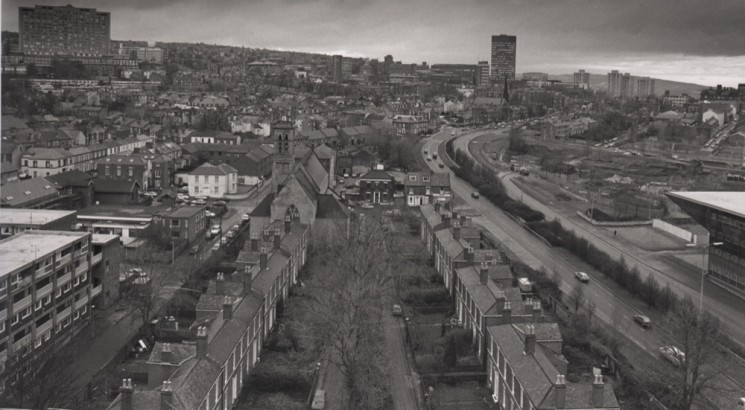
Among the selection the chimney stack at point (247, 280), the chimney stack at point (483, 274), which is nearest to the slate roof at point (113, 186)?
the chimney stack at point (247, 280)

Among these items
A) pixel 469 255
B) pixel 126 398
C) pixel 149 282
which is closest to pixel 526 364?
pixel 126 398

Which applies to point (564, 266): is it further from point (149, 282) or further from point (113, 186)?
point (113, 186)

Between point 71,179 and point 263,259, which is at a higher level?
point 71,179

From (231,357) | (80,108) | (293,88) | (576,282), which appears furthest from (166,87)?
(231,357)

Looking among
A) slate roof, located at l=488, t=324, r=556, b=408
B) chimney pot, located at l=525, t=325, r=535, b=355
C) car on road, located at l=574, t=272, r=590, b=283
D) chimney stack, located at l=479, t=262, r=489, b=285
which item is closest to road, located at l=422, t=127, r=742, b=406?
car on road, located at l=574, t=272, r=590, b=283

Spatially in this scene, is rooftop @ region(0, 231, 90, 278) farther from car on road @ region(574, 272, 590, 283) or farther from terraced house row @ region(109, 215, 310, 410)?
car on road @ region(574, 272, 590, 283)

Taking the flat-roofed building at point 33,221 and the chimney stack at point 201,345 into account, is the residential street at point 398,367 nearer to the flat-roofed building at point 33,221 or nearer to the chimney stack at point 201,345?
the chimney stack at point 201,345

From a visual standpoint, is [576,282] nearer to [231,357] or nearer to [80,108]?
[231,357]
